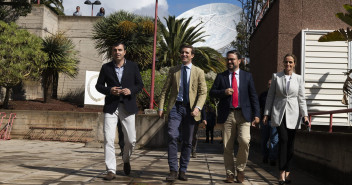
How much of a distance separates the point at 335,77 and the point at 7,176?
8.53 metres

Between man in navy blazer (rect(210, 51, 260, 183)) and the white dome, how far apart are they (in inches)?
2692

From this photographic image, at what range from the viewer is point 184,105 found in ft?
21.3

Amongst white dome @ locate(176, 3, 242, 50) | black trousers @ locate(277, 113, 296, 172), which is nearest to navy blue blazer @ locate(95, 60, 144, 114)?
black trousers @ locate(277, 113, 296, 172)

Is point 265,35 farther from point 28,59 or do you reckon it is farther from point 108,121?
point 28,59

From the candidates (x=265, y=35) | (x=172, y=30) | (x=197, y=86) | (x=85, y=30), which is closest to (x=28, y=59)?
(x=85, y=30)

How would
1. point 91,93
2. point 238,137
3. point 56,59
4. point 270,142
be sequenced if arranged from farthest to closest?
point 91,93 → point 56,59 → point 270,142 → point 238,137

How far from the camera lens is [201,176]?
710cm

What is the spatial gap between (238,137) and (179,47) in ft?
113

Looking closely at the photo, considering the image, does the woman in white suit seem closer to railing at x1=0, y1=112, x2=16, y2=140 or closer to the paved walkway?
the paved walkway

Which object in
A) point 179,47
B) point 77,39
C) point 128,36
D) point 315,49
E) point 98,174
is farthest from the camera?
point 179,47

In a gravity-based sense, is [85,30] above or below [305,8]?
above

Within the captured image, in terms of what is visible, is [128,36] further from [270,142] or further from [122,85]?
[122,85]

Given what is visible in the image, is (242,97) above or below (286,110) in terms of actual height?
above

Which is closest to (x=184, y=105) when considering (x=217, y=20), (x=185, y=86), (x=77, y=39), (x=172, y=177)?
(x=185, y=86)
